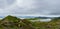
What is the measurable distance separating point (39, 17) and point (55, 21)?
4371mm

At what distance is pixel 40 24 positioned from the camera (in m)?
27.7

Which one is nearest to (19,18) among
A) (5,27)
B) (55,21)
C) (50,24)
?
(5,27)

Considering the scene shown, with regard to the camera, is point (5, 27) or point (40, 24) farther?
point (40, 24)

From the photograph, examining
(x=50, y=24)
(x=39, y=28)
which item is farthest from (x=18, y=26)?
(x=50, y=24)

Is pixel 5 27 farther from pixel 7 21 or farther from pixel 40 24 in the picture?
pixel 40 24

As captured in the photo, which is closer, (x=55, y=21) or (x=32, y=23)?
(x=32, y=23)

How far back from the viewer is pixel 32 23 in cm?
2606

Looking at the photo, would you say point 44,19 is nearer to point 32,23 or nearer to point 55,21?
point 32,23

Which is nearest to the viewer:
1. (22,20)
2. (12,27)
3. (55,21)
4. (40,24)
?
(12,27)

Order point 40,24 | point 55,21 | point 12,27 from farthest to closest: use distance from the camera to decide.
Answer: point 55,21
point 40,24
point 12,27

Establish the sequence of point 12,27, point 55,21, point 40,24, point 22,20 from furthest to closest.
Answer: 1. point 55,21
2. point 40,24
3. point 22,20
4. point 12,27

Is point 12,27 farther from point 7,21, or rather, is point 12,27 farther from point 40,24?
point 40,24

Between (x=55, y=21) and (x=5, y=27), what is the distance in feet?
29.8

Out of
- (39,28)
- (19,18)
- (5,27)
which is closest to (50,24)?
(39,28)
